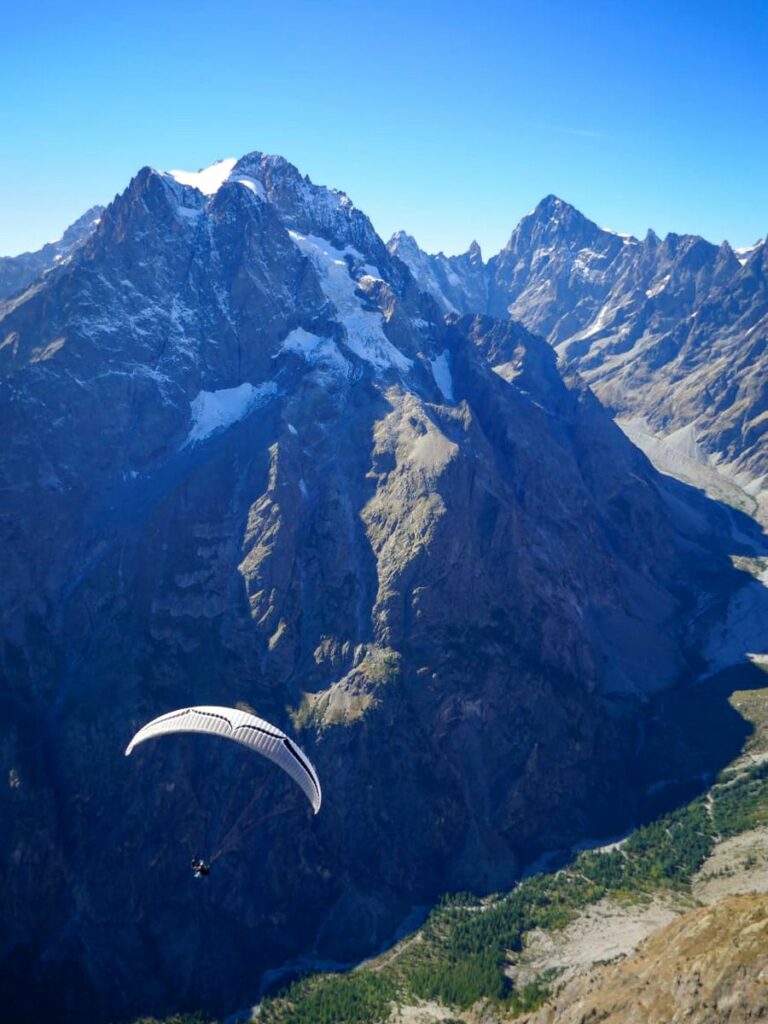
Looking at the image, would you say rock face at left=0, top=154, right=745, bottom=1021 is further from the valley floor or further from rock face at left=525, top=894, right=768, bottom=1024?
rock face at left=525, top=894, right=768, bottom=1024

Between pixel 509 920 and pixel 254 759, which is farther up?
pixel 254 759

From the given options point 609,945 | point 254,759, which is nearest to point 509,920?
point 609,945

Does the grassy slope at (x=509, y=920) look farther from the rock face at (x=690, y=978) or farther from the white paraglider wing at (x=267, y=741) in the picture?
the white paraglider wing at (x=267, y=741)

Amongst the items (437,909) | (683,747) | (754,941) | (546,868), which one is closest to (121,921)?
(437,909)

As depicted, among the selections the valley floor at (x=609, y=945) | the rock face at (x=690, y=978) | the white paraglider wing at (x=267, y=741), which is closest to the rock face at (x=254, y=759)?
the valley floor at (x=609, y=945)

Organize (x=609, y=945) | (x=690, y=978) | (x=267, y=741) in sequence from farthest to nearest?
1. (x=609, y=945)
2. (x=690, y=978)
3. (x=267, y=741)

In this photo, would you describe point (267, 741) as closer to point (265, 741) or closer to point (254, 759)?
point (265, 741)

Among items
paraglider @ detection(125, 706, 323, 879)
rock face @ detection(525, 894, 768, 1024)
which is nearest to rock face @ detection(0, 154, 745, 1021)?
rock face @ detection(525, 894, 768, 1024)

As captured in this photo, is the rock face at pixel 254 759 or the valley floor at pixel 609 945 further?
the rock face at pixel 254 759
